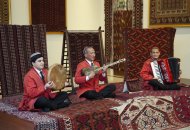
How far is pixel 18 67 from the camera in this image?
4.90 metres

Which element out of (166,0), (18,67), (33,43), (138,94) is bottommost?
(138,94)

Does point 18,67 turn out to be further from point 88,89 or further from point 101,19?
point 101,19

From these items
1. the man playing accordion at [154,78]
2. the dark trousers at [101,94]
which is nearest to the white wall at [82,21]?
the man playing accordion at [154,78]

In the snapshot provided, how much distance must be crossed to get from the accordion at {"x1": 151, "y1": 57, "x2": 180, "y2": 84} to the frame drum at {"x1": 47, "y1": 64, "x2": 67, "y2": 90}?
159cm

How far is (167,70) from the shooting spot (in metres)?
4.94

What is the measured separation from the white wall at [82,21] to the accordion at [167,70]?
4.51 ft

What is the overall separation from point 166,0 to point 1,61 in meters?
3.35

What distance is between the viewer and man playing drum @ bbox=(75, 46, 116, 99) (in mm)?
4305

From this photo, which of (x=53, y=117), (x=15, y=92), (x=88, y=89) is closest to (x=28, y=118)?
(x=53, y=117)

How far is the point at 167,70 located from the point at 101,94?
113 cm

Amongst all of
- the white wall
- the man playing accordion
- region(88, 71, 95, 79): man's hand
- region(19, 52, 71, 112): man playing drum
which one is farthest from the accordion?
region(19, 52, 71, 112): man playing drum

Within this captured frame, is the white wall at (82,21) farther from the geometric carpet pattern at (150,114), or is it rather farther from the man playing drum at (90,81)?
the man playing drum at (90,81)

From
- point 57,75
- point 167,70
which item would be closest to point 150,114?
point 167,70

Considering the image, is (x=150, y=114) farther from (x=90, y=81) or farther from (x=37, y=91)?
(x=37, y=91)
